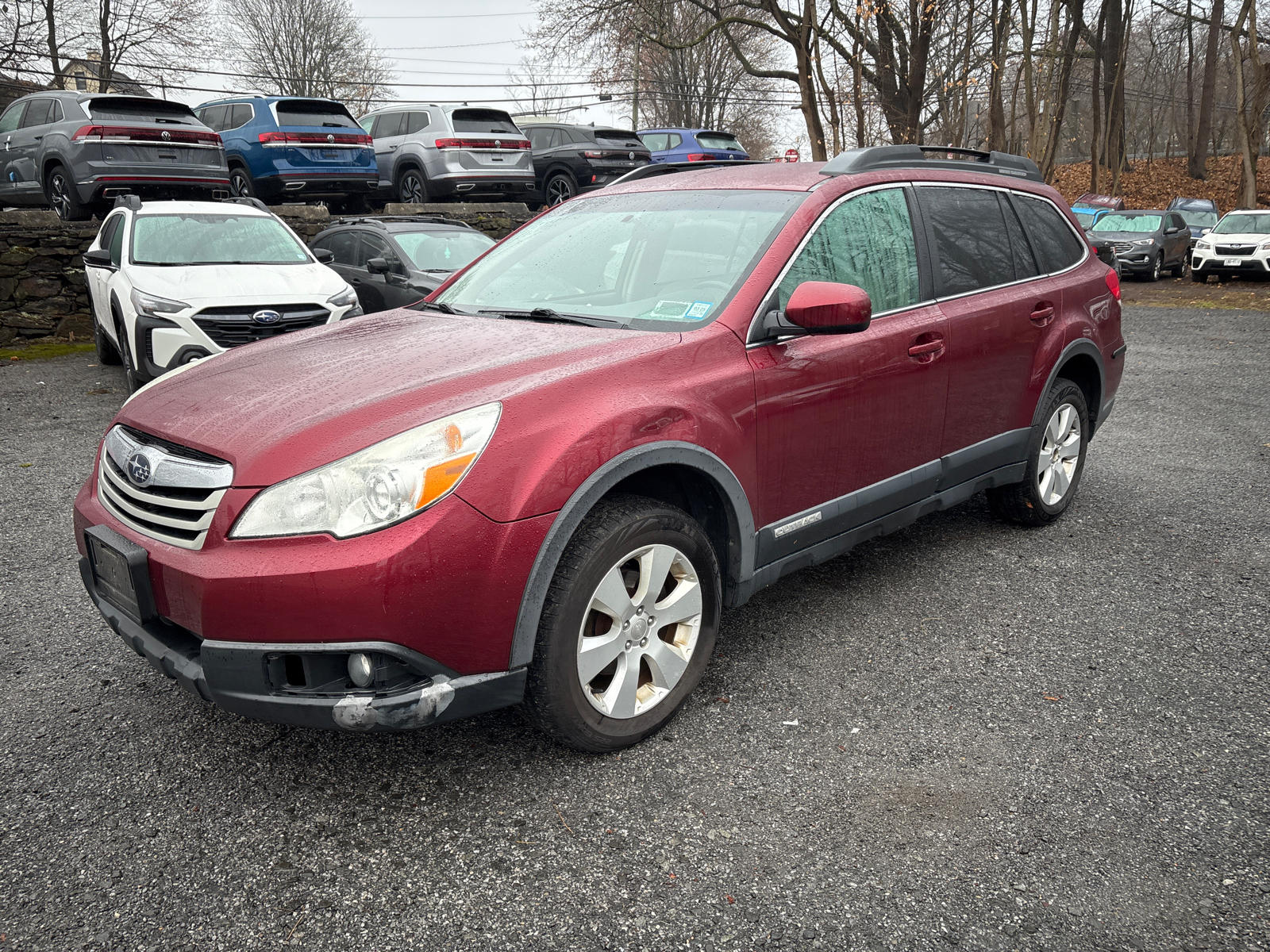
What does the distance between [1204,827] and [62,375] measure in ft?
35.7

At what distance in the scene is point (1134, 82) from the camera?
58.5 metres

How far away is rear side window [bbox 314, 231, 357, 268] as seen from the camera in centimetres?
1070

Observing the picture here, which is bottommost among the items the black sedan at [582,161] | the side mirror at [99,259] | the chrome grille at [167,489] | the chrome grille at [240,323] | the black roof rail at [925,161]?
the chrome grille at [167,489]

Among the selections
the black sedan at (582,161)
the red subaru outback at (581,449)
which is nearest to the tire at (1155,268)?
the black sedan at (582,161)

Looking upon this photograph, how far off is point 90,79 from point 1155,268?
1282 inches

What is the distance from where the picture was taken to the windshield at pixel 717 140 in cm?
1856

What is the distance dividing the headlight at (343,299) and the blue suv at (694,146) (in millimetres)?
10814

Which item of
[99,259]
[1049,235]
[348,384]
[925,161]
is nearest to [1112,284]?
[1049,235]

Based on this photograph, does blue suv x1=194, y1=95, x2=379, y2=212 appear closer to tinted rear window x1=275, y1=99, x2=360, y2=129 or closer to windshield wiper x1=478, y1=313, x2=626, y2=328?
tinted rear window x1=275, y1=99, x2=360, y2=129

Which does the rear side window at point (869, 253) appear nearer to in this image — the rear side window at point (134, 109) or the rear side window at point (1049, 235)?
the rear side window at point (1049, 235)

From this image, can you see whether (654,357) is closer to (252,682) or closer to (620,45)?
(252,682)

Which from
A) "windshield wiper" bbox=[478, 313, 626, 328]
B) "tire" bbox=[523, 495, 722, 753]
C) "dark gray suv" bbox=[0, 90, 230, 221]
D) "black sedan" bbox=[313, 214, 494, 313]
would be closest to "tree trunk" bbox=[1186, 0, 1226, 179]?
"black sedan" bbox=[313, 214, 494, 313]

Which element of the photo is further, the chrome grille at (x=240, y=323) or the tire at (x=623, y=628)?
the chrome grille at (x=240, y=323)

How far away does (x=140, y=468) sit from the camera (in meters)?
2.60
